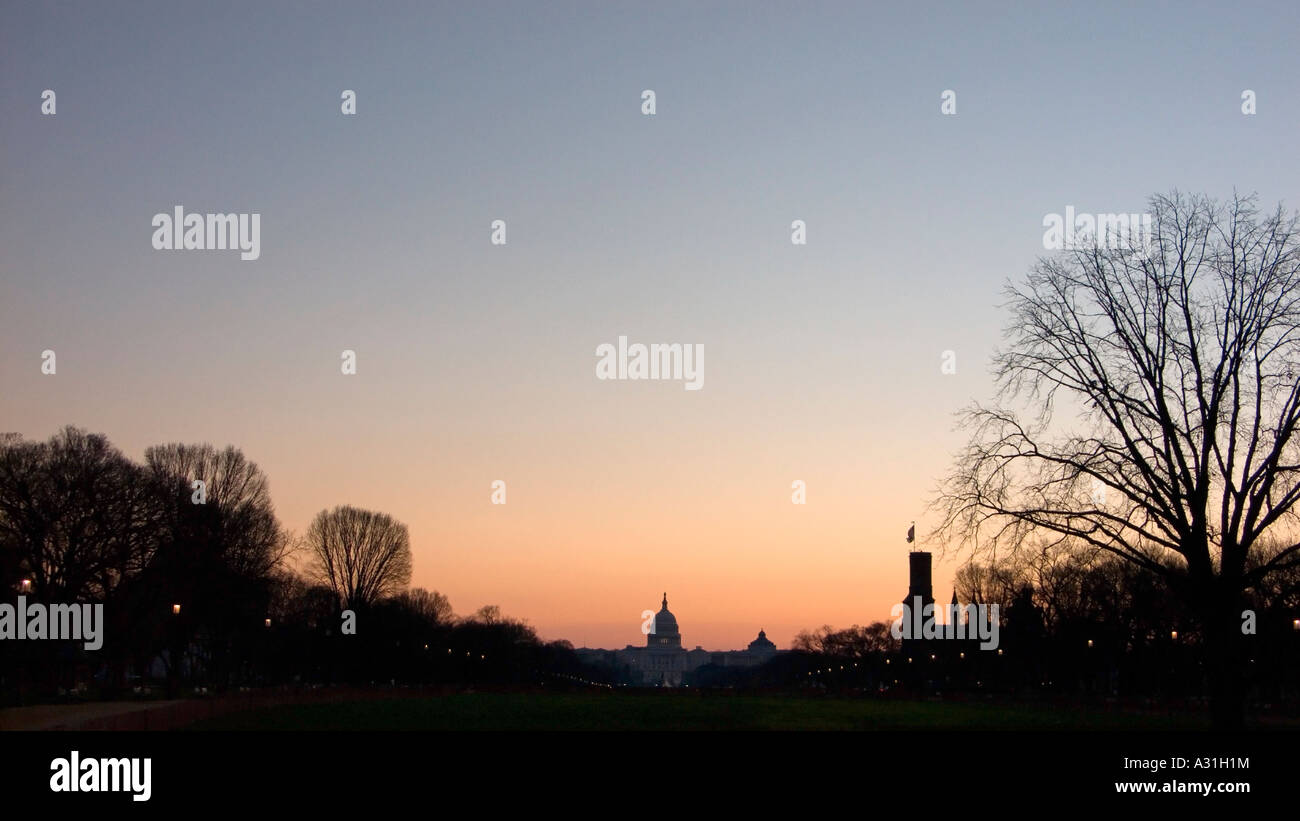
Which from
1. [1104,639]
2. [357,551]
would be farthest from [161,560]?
[1104,639]

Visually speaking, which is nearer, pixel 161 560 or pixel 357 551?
pixel 161 560

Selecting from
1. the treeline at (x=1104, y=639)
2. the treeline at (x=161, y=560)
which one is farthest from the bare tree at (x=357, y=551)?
the treeline at (x=1104, y=639)

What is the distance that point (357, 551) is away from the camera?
453 feet

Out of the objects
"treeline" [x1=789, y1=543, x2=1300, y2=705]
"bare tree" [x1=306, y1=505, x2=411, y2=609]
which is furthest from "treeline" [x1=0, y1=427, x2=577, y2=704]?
"treeline" [x1=789, y1=543, x2=1300, y2=705]

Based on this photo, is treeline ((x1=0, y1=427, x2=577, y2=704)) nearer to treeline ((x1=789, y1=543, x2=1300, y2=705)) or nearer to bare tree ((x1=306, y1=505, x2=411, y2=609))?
bare tree ((x1=306, y1=505, x2=411, y2=609))

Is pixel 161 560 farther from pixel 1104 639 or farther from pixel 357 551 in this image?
pixel 1104 639

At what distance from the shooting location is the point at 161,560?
9538 centimetres

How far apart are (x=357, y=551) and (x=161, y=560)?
43.2 metres

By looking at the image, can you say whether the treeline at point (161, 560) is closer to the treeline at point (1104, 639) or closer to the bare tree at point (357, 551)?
the bare tree at point (357, 551)

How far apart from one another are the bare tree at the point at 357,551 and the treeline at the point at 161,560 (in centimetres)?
14

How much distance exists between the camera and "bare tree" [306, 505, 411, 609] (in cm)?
13800
